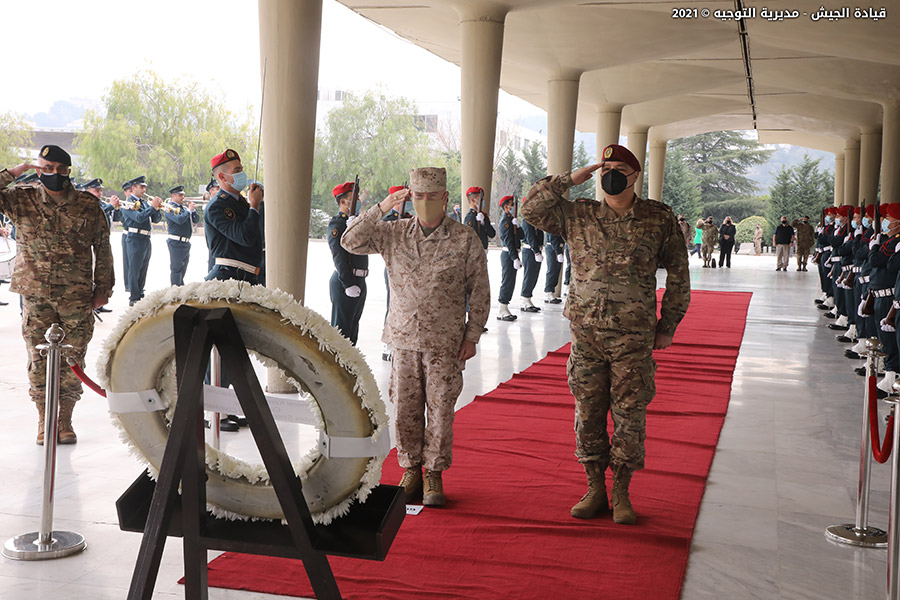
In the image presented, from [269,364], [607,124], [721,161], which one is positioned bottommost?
[269,364]

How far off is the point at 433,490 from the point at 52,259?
112 inches

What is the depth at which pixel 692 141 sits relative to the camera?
202 ft

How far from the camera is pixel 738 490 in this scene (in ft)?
16.7

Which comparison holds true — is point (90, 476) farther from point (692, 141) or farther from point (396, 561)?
point (692, 141)

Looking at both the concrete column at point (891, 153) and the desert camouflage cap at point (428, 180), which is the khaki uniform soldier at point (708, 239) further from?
the desert camouflage cap at point (428, 180)

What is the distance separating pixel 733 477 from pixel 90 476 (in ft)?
12.4

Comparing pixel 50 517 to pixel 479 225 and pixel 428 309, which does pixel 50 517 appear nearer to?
pixel 428 309

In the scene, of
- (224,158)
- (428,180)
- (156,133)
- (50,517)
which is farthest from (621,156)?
(156,133)

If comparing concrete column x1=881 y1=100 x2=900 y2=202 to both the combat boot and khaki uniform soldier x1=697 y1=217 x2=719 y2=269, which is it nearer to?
khaki uniform soldier x1=697 y1=217 x2=719 y2=269

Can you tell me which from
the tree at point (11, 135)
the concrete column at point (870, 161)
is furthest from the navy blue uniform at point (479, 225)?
the concrete column at point (870, 161)

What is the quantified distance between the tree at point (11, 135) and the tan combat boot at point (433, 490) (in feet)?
58.3

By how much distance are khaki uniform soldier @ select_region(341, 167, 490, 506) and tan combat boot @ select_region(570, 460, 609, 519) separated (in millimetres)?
713

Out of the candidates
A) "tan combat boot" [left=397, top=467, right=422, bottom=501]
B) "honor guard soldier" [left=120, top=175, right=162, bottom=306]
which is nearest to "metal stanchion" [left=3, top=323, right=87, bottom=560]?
"tan combat boot" [left=397, top=467, right=422, bottom=501]

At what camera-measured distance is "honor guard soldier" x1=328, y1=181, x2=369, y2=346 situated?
26.6 feet
